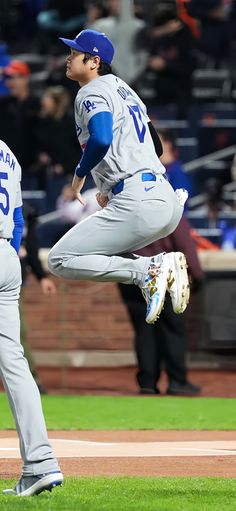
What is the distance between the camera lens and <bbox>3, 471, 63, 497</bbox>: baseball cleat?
21.5 ft

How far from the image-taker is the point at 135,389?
14.3 meters

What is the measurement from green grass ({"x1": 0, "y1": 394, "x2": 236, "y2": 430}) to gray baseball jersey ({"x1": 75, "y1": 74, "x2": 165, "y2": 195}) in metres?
4.31

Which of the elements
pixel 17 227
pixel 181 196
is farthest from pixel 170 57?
pixel 17 227

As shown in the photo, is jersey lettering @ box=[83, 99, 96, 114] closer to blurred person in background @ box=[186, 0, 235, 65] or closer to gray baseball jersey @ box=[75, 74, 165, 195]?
gray baseball jersey @ box=[75, 74, 165, 195]

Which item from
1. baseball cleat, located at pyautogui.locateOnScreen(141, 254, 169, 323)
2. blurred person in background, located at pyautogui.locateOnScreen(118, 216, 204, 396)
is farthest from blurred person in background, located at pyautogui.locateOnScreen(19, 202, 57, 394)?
baseball cleat, located at pyautogui.locateOnScreen(141, 254, 169, 323)

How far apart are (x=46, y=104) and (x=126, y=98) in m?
12.8

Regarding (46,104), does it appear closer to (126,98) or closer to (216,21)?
(216,21)

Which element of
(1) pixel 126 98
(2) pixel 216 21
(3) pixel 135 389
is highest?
(1) pixel 126 98

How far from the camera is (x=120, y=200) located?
24.0 ft

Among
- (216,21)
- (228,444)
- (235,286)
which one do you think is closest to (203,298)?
(235,286)

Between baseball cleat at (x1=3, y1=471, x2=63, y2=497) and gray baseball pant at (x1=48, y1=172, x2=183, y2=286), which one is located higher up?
gray baseball pant at (x1=48, y1=172, x2=183, y2=286)

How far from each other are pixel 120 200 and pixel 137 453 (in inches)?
102

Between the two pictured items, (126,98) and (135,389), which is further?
(135,389)

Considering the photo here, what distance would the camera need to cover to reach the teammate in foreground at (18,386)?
6.57m
